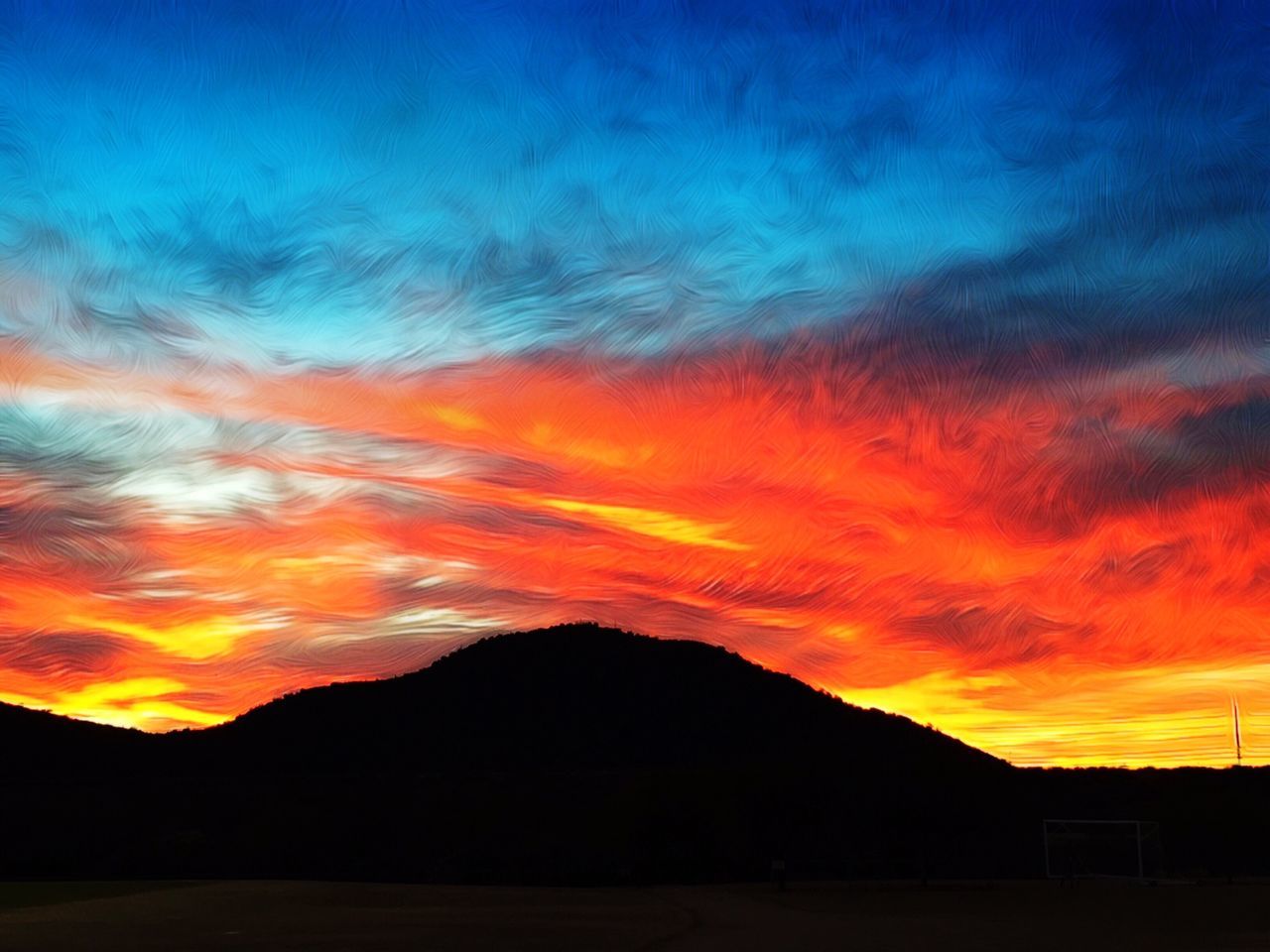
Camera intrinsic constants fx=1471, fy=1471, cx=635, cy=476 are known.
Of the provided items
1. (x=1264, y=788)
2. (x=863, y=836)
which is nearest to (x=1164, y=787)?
(x=1264, y=788)

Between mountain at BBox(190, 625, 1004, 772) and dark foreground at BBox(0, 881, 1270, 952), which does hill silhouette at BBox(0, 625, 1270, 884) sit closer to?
mountain at BBox(190, 625, 1004, 772)

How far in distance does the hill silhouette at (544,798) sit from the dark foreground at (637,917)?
17.1 metres

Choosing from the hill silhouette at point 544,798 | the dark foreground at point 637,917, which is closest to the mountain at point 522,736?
the hill silhouette at point 544,798

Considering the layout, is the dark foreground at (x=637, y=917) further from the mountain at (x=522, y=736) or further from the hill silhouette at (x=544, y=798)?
the mountain at (x=522, y=736)

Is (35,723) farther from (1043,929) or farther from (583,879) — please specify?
(1043,929)

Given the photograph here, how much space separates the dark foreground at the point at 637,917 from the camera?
1388 inches

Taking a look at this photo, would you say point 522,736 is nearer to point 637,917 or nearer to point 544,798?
point 544,798

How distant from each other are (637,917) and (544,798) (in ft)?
280

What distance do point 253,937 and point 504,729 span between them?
497ft

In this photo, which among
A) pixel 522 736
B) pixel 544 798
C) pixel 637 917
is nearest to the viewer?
pixel 637 917

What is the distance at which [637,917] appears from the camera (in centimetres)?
4603

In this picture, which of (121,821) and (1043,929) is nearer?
(1043,929)

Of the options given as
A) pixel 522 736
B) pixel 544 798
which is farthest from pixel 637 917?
pixel 522 736

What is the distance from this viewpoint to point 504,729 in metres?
188
